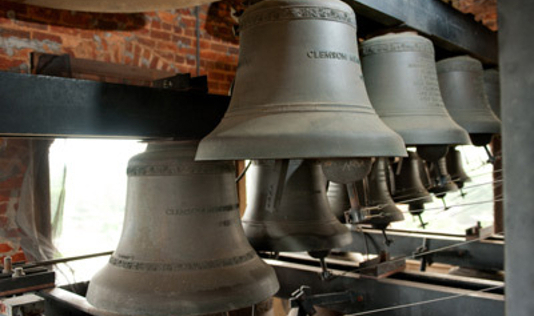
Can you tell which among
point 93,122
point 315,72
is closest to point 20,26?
point 93,122

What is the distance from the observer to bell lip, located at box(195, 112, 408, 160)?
42.0 inches

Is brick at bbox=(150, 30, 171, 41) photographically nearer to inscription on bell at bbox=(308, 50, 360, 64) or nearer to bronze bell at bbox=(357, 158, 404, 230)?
bronze bell at bbox=(357, 158, 404, 230)

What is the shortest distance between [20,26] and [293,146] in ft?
7.95

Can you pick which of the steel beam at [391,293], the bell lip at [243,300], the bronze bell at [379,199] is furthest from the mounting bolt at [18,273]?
the bronze bell at [379,199]

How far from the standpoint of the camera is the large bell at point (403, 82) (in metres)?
1.59

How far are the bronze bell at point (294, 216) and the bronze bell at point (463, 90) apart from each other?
24.0 inches

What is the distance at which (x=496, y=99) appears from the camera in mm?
2670

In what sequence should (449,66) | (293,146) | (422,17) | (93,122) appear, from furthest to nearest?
(449,66)
(422,17)
(93,122)
(293,146)

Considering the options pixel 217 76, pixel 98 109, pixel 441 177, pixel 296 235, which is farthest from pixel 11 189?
pixel 441 177

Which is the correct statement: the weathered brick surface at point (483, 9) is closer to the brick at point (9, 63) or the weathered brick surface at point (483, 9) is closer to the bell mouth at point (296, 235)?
the bell mouth at point (296, 235)

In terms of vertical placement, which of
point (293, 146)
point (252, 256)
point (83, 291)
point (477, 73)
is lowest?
point (83, 291)

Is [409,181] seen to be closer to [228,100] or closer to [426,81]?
[426,81]

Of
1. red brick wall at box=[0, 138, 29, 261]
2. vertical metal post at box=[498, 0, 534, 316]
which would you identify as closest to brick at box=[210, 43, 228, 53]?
red brick wall at box=[0, 138, 29, 261]

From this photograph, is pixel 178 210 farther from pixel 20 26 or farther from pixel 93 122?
pixel 20 26
